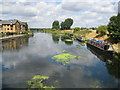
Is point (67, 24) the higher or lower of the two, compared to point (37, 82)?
higher

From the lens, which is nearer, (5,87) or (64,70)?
(5,87)

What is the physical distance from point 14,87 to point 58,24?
590ft

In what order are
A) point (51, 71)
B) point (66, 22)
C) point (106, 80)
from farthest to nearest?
point (66, 22) → point (51, 71) → point (106, 80)

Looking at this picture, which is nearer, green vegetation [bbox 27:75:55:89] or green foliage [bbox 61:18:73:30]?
green vegetation [bbox 27:75:55:89]

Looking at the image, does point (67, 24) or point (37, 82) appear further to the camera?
point (67, 24)

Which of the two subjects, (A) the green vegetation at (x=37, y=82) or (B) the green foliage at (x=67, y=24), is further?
(B) the green foliage at (x=67, y=24)

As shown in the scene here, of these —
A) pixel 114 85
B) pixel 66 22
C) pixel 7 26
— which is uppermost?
pixel 66 22

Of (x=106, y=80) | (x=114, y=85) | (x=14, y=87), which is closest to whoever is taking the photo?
(x=14, y=87)

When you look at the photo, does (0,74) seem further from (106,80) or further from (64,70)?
(106,80)

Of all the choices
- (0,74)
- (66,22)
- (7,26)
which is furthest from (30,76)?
(66,22)

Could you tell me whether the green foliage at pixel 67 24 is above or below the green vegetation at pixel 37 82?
above

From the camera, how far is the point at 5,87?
1420 centimetres

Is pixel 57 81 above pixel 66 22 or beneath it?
beneath

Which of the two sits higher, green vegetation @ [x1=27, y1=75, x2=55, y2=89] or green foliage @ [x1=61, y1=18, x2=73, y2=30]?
green foliage @ [x1=61, y1=18, x2=73, y2=30]
